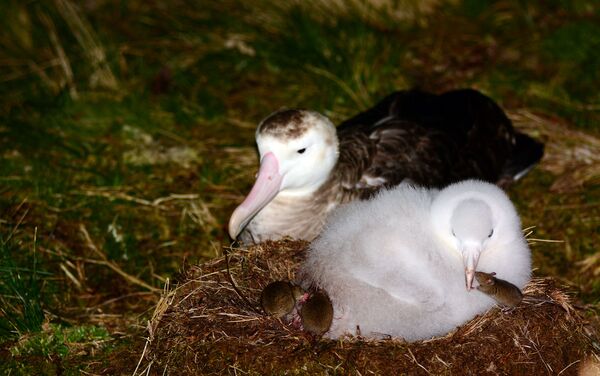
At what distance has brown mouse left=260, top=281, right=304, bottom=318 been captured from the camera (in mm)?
3602

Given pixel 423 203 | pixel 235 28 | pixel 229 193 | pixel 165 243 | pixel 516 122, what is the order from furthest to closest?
pixel 235 28 → pixel 516 122 → pixel 229 193 → pixel 165 243 → pixel 423 203

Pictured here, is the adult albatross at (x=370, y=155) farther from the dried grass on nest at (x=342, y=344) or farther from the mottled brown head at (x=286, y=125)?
the dried grass on nest at (x=342, y=344)

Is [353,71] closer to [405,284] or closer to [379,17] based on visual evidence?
[379,17]

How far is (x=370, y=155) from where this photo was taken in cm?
483

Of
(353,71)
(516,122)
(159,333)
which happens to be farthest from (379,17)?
(159,333)

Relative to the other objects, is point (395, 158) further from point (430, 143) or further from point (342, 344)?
point (342, 344)

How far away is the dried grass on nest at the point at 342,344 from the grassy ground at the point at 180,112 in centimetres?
69

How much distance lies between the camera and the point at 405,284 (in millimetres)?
3631

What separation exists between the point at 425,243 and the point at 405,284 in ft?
0.66

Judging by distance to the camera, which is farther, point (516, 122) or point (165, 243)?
point (516, 122)

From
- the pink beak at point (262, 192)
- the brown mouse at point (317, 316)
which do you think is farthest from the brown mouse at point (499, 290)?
the pink beak at point (262, 192)

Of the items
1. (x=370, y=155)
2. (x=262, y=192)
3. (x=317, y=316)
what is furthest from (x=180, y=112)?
(x=317, y=316)

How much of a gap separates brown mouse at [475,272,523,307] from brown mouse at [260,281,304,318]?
74 centimetres

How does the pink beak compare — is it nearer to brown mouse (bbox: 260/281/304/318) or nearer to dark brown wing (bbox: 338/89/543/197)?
dark brown wing (bbox: 338/89/543/197)
